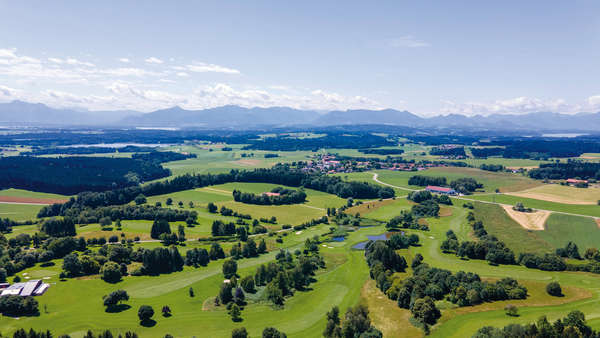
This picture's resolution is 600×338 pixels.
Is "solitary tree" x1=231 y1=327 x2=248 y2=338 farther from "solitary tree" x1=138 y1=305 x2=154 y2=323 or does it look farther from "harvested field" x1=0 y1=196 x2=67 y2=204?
"harvested field" x1=0 y1=196 x2=67 y2=204

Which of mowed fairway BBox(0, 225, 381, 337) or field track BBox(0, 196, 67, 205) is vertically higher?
field track BBox(0, 196, 67, 205)

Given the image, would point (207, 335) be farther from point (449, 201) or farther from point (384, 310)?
point (449, 201)

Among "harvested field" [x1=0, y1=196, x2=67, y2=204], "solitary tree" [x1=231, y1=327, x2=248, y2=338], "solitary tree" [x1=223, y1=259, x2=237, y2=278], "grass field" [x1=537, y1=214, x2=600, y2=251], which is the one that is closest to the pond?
"solitary tree" [x1=223, y1=259, x2=237, y2=278]

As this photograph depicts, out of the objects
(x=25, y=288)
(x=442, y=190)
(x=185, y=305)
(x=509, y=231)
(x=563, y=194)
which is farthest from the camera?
(x=442, y=190)

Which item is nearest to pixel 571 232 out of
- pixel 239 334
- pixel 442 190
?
pixel 442 190

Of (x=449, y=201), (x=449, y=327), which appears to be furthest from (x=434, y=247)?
(x=449, y=201)

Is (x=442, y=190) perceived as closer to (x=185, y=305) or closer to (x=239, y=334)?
(x=185, y=305)

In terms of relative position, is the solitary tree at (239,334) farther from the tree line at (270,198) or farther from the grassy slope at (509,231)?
the tree line at (270,198)
